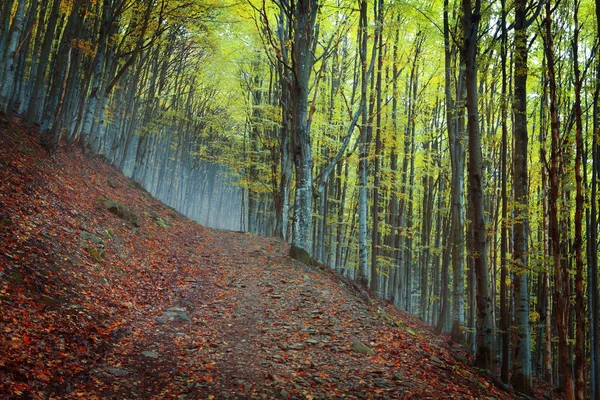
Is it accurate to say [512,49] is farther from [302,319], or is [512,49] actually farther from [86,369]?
[86,369]

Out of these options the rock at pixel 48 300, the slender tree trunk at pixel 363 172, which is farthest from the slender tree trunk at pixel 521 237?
the rock at pixel 48 300

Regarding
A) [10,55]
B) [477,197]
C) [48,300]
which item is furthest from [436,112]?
[48,300]

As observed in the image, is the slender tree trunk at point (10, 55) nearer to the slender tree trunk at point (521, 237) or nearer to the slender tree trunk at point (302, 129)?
the slender tree trunk at point (302, 129)

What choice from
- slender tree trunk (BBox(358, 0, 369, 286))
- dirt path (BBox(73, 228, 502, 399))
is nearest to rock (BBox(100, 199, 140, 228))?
dirt path (BBox(73, 228, 502, 399))

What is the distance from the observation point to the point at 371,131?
1503cm

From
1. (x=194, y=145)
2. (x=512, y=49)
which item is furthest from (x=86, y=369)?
(x=194, y=145)

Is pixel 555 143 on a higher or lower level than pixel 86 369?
higher

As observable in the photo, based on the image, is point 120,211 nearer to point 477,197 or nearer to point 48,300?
point 48,300

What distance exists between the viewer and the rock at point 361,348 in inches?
237

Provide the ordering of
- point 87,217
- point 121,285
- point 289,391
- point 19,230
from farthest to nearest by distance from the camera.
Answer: point 87,217, point 121,285, point 19,230, point 289,391

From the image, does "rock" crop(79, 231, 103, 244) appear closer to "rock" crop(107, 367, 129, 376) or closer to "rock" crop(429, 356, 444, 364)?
"rock" crop(107, 367, 129, 376)

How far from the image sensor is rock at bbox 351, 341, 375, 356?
6.01 m

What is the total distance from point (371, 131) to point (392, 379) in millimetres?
11435

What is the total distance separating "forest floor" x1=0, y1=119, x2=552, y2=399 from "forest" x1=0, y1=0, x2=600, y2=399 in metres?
2.06
